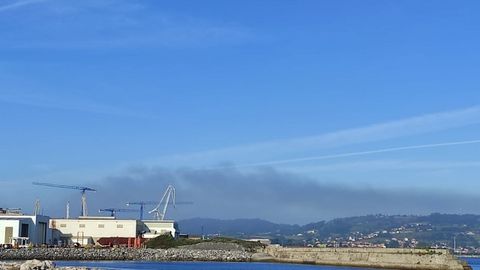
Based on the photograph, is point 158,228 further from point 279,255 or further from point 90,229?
point 279,255

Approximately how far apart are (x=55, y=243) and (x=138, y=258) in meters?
32.9

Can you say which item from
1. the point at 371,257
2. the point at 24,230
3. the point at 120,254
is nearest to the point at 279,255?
the point at 371,257

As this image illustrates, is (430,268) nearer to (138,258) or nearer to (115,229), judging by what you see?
(138,258)

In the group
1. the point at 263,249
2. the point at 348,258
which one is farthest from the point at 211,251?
the point at 348,258

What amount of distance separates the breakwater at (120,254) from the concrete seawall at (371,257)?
5030mm

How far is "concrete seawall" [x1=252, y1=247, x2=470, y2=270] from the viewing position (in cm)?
7656

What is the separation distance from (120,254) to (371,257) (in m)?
36.4

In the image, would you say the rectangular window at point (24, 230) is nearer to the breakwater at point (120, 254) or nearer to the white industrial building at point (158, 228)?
the breakwater at point (120, 254)

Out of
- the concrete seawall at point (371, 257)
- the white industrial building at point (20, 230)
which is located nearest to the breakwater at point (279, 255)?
the concrete seawall at point (371, 257)

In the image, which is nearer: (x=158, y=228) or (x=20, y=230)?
(x=20, y=230)

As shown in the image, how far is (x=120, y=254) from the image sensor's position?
105125 mm

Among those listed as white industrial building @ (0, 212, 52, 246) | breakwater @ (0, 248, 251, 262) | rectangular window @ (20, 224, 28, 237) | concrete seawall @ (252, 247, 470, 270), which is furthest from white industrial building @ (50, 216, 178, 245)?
concrete seawall @ (252, 247, 470, 270)

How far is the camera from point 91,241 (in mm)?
136125

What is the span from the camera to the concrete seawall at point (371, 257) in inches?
3014
